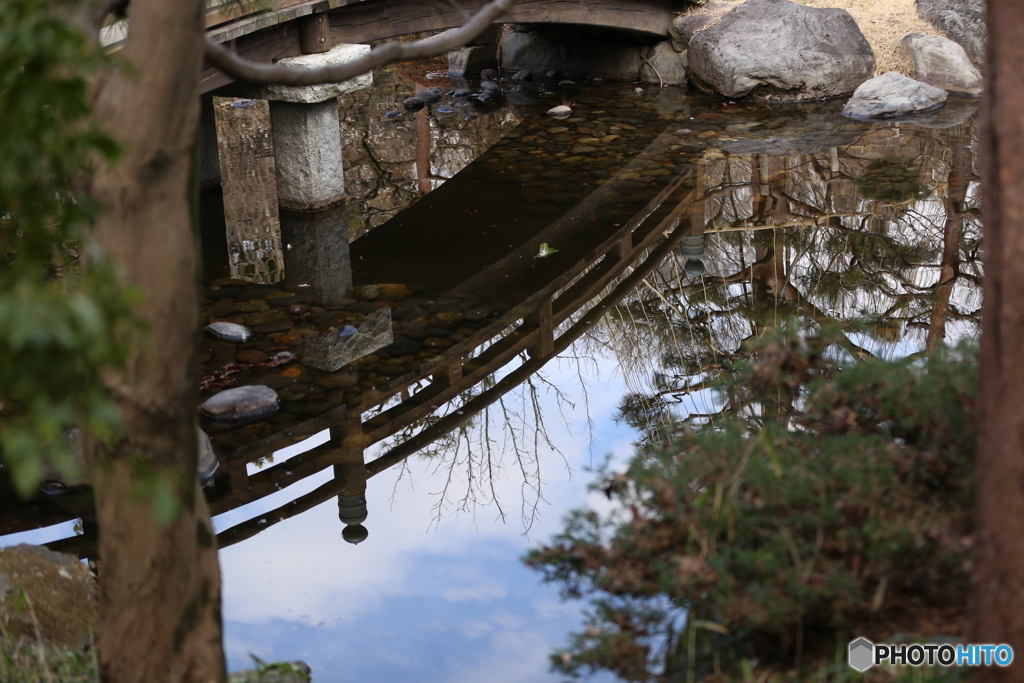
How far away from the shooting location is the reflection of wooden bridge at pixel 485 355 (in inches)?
179

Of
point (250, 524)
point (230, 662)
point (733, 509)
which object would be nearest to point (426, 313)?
point (250, 524)

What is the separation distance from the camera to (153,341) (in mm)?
2314

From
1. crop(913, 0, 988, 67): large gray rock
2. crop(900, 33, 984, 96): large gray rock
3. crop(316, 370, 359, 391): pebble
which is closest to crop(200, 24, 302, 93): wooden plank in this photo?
crop(316, 370, 359, 391): pebble

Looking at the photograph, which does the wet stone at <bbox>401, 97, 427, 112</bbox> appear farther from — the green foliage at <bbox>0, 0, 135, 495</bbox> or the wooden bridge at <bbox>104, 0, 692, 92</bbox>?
the green foliage at <bbox>0, 0, 135, 495</bbox>

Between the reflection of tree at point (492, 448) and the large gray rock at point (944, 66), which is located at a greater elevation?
the large gray rock at point (944, 66)

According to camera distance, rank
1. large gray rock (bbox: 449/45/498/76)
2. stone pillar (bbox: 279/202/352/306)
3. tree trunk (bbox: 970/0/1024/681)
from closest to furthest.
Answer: tree trunk (bbox: 970/0/1024/681) → stone pillar (bbox: 279/202/352/306) → large gray rock (bbox: 449/45/498/76)

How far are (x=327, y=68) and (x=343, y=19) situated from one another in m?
5.55

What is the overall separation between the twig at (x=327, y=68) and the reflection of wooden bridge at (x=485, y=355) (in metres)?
2.33

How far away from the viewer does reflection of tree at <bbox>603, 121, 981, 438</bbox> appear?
577 centimetres

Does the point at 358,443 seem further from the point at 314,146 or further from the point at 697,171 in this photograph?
the point at 697,171

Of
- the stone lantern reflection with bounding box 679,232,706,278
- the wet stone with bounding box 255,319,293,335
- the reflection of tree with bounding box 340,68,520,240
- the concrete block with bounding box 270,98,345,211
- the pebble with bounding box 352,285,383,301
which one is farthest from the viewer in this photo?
the reflection of tree with bounding box 340,68,520,240
